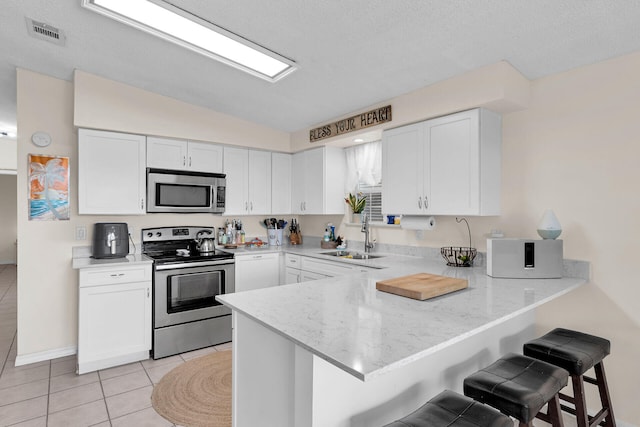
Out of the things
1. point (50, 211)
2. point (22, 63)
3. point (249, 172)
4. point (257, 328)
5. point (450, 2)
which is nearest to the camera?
point (257, 328)

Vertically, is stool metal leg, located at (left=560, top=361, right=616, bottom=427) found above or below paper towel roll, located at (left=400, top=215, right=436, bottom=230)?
below

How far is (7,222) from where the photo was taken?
8.34 metres

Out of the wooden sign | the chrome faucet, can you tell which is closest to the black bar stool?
the chrome faucet

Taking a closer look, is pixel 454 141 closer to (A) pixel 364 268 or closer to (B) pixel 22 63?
(A) pixel 364 268

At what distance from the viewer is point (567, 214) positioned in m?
2.42

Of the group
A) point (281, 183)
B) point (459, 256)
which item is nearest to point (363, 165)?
point (281, 183)

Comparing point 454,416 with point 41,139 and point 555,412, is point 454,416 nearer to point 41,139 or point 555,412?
point 555,412

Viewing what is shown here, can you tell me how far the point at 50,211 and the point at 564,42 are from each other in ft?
14.1

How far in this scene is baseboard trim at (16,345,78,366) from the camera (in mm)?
3146

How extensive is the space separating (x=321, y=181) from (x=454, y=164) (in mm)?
1714

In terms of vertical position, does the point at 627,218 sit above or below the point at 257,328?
above

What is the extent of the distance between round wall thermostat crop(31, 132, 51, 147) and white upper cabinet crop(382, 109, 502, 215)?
10.5ft

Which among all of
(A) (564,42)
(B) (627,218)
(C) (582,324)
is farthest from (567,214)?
(A) (564,42)

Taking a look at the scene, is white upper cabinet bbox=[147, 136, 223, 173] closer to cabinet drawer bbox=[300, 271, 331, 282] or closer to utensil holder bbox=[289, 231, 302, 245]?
utensil holder bbox=[289, 231, 302, 245]
